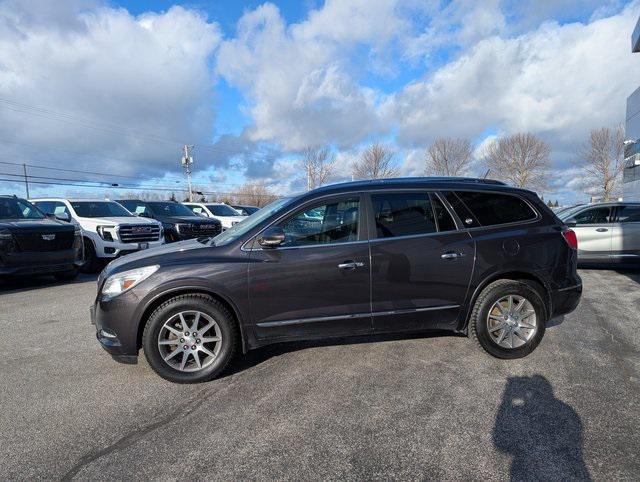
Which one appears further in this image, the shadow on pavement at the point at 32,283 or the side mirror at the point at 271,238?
the shadow on pavement at the point at 32,283

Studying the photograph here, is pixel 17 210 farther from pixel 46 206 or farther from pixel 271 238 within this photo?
pixel 271 238

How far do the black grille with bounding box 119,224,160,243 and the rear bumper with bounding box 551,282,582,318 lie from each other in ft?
31.2

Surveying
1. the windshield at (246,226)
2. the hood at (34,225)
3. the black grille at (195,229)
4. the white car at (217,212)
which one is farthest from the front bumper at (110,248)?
the white car at (217,212)

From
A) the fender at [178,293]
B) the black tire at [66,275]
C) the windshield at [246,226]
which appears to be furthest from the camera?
the black tire at [66,275]

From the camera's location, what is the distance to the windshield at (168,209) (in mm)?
14531

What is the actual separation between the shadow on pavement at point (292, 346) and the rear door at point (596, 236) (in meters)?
5.93

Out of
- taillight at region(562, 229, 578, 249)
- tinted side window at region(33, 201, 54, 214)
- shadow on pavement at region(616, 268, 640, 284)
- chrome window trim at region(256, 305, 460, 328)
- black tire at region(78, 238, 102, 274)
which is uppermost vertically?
tinted side window at region(33, 201, 54, 214)

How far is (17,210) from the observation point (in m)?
9.03

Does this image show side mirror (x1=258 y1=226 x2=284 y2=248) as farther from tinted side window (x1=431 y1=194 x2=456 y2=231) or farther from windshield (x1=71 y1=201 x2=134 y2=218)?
windshield (x1=71 y1=201 x2=134 y2=218)

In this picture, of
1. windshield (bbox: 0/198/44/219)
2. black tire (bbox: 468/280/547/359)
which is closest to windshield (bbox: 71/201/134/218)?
windshield (bbox: 0/198/44/219)

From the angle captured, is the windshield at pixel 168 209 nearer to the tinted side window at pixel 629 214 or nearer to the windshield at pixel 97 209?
the windshield at pixel 97 209

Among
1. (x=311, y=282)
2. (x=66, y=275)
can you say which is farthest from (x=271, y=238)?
(x=66, y=275)

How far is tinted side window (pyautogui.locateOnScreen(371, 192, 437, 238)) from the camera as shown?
397cm

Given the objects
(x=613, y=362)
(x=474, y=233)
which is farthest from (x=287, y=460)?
(x=613, y=362)
